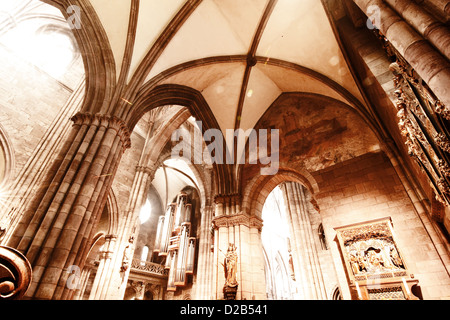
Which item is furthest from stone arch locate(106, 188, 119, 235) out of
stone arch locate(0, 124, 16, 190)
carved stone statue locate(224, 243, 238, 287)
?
carved stone statue locate(224, 243, 238, 287)

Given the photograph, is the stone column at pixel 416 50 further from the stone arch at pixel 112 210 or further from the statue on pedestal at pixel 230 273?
the stone arch at pixel 112 210

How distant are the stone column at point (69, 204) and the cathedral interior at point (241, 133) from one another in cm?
3

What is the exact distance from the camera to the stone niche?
4941mm

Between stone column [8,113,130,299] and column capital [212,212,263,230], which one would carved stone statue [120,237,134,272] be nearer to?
column capital [212,212,263,230]

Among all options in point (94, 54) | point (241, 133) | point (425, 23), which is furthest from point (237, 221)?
point (425, 23)

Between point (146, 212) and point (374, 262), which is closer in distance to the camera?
point (374, 262)

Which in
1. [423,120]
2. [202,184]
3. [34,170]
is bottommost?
[423,120]

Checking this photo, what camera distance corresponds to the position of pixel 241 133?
9.49 meters

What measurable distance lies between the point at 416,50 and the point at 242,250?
21.0ft

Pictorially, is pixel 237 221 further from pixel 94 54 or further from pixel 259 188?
pixel 94 54

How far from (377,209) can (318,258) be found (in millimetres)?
5705

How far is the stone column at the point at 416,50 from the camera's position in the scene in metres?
1.99

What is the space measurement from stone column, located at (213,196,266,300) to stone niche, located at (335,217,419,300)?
256 centimetres

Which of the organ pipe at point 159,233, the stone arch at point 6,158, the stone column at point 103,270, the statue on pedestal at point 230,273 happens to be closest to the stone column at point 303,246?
the statue on pedestal at point 230,273
